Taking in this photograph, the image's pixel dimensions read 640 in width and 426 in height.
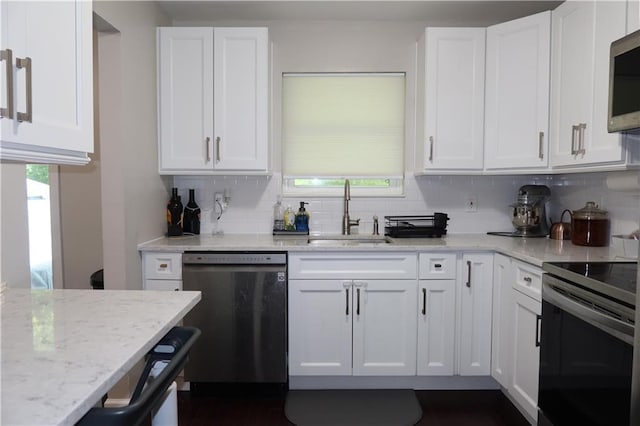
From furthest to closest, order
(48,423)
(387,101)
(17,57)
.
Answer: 1. (387,101)
2. (17,57)
3. (48,423)

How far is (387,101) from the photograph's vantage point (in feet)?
10.3

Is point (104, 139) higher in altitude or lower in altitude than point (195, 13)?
lower

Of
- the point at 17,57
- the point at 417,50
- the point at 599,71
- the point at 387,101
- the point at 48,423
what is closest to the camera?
the point at 48,423

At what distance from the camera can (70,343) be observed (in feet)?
2.89

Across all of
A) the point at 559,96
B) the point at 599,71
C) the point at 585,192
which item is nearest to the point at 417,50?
the point at 559,96

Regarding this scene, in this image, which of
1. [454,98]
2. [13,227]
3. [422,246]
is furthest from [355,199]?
[13,227]

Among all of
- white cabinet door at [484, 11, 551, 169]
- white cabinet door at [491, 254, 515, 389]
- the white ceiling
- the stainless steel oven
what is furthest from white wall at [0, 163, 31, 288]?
white cabinet door at [484, 11, 551, 169]

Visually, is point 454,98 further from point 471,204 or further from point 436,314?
point 436,314

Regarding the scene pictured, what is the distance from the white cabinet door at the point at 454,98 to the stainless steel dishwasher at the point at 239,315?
1312mm

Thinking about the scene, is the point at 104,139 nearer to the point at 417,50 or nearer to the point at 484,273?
the point at 417,50

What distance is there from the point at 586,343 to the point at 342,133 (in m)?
2.14

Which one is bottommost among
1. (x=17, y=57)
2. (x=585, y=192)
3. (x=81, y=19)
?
(x=585, y=192)

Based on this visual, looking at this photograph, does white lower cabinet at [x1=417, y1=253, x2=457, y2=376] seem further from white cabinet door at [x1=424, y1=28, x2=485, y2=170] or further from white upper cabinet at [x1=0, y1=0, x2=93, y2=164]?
white upper cabinet at [x1=0, y1=0, x2=93, y2=164]

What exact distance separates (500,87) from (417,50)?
64 cm
